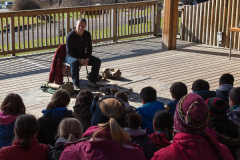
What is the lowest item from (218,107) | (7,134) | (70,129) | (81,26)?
(7,134)

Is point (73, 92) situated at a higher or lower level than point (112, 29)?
lower

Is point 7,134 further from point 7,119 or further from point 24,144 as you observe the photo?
point 24,144

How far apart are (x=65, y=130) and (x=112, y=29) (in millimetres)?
8075

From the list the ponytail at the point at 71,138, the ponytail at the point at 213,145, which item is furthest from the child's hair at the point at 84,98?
the ponytail at the point at 213,145

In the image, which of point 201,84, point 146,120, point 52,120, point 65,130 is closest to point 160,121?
point 146,120

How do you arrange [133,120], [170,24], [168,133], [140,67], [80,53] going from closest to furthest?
1. [133,120]
2. [168,133]
3. [80,53]
4. [140,67]
5. [170,24]

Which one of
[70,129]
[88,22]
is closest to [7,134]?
[70,129]

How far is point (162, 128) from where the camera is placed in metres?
2.90

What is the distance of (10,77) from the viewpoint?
22.2 ft

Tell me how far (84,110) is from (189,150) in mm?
1597

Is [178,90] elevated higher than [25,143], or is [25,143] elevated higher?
[178,90]

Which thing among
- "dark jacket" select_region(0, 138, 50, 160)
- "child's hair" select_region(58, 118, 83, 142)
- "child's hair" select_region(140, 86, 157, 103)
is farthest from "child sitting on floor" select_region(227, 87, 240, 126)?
"dark jacket" select_region(0, 138, 50, 160)

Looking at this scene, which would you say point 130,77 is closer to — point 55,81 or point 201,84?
point 55,81

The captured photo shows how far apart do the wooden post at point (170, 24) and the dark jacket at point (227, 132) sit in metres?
6.67
